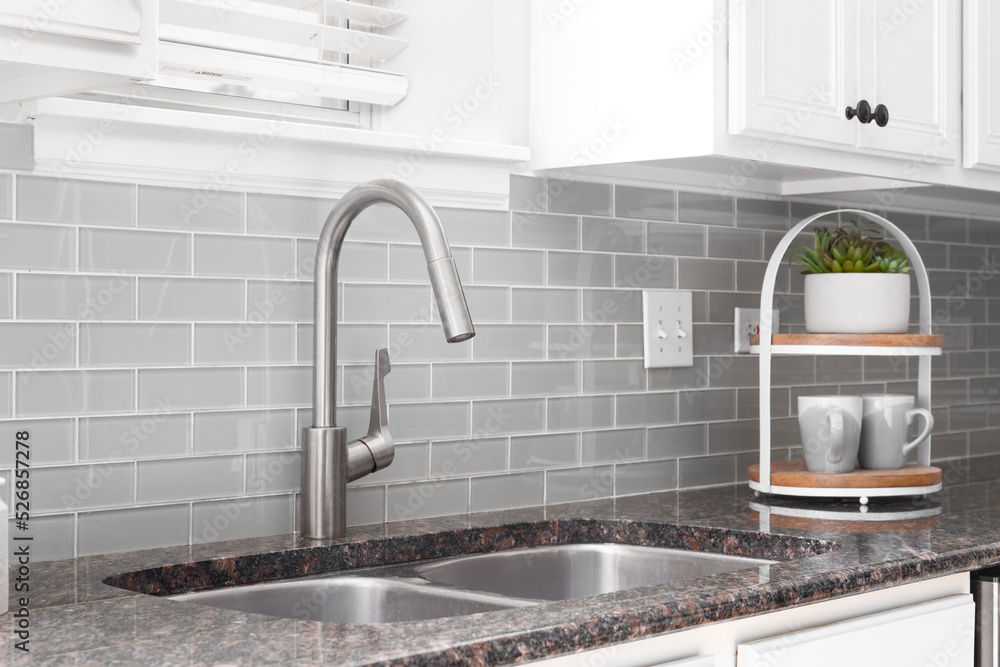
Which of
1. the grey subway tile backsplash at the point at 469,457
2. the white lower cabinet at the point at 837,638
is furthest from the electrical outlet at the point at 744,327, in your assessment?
the white lower cabinet at the point at 837,638

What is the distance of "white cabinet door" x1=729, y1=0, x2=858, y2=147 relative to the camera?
1.54m

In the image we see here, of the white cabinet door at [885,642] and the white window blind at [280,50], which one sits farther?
the white window blind at [280,50]

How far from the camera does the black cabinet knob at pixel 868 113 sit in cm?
A: 170

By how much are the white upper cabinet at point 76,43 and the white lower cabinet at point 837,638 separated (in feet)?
2.25

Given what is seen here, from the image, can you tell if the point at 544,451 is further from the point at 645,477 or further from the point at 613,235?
the point at 613,235

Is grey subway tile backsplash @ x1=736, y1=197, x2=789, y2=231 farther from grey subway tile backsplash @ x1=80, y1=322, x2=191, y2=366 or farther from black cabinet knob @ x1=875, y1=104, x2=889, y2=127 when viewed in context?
grey subway tile backsplash @ x1=80, y1=322, x2=191, y2=366

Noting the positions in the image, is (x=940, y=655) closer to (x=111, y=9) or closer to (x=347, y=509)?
(x=347, y=509)

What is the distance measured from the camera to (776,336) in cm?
182

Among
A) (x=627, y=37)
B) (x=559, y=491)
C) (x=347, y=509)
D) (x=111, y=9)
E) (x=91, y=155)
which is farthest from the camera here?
(x=559, y=491)

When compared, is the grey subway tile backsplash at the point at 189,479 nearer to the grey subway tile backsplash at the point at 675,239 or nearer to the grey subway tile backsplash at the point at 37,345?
the grey subway tile backsplash at the point at 37,345

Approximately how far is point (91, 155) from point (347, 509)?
0.59 m

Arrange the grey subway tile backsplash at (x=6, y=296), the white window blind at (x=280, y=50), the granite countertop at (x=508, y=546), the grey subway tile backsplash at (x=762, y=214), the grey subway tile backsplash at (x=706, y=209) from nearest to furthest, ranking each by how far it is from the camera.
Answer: the granite countertop at (x=508, y=546)
the grey subway tile backsplash at (x=6, y=296)
the white window blind at (x=280, y=50)
the grey subway tile backsplash at (x=706, y=209)
the grey subway tile backsplash at (x=762, y=214)

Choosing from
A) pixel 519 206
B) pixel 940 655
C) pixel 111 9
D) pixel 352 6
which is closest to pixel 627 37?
pixel 519 206

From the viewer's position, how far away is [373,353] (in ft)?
5.22
